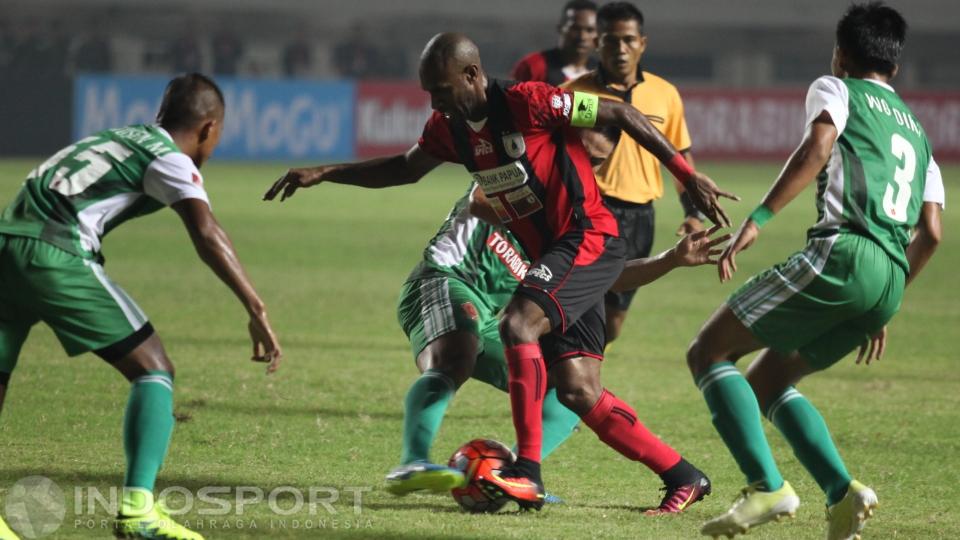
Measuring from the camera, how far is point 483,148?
5.57m

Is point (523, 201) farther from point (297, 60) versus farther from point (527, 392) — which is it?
point (297, 60)

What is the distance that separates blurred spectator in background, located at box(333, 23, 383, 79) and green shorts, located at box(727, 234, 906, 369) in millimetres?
32186

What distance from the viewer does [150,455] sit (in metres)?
4.83

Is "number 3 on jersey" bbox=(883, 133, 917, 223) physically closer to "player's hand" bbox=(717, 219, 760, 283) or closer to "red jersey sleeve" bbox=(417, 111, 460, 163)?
"player's hand" bbox=(717, 219, 760, 283)

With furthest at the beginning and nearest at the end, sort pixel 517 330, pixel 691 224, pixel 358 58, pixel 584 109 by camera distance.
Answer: pixel 358 58 < pixel 691 224 < pixel 584 109 < pixel 517 330

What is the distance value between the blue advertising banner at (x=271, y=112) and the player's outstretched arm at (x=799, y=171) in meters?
26.6

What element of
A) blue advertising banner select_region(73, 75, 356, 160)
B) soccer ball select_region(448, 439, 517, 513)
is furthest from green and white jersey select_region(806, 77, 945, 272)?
blue advertising banner select_region(73, 75, 356, 160)

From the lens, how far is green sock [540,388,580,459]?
6.04 metres

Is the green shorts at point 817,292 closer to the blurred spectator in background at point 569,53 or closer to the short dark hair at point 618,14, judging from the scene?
the short dark hair at point 618,14

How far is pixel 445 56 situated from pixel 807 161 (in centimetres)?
145

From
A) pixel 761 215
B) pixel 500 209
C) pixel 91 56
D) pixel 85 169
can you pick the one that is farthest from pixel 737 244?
pixel 91 56

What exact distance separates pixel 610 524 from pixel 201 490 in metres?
1.68

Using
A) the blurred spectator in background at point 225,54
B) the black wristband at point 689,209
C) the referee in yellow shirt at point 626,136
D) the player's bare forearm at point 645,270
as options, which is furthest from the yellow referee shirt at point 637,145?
the blurred spectator in background at point 225,54

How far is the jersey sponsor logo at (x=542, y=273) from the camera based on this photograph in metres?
5.42
